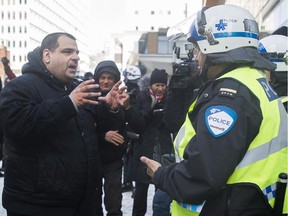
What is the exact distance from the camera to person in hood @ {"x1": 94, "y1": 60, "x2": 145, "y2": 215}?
401cm

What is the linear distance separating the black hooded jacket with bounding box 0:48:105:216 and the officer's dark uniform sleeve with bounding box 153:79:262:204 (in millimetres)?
1117

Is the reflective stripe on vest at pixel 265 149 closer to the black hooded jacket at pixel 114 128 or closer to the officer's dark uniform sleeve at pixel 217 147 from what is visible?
the officer's dark uniform sleeve at pixel 217 147

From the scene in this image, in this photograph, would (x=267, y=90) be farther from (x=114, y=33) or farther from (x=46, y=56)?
(x=114, y=33)

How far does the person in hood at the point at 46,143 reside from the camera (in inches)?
103

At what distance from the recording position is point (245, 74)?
190cm

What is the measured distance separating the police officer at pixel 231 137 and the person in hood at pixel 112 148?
2.03 m

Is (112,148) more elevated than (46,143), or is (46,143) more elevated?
(46,143)

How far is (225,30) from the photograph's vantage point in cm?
199

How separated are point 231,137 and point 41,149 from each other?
59.0 inches

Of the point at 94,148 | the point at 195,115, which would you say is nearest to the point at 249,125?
the point at 195,115

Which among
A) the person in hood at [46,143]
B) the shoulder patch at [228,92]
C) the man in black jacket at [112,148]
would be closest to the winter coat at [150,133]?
the man in black jacket at [112,148]

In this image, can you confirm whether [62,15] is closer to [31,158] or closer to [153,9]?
[153,9]

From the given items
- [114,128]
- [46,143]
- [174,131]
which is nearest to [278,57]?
[174,131]

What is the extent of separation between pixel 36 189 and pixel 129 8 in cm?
7309
